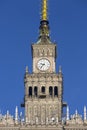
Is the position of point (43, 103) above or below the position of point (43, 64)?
below

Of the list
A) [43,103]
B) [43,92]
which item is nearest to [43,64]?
[43,92]

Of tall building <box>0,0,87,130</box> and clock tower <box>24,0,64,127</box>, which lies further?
clock tower <box>24,0,64,127</box>

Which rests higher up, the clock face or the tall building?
the clock face

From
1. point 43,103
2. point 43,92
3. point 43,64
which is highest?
point 43,64

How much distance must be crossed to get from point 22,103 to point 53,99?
6281mm

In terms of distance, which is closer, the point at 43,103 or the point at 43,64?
the point at 43,103

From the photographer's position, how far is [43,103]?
639 ft

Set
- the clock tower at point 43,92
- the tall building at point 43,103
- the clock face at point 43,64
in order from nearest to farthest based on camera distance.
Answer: the tall building at point 43,103, the clock tower at point 43,92, the clock face at point 43,64

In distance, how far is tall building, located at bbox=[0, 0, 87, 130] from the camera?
19012 centimetres

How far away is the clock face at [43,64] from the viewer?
652 ft

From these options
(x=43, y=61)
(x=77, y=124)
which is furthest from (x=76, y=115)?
(x=43, y=61)

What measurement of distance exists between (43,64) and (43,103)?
827cm

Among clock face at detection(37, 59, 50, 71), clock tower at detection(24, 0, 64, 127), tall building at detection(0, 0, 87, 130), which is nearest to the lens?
tall building at detection(0, 0, 87, 130)

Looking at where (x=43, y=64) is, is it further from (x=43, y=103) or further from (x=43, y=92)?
(x=43, y=103)
